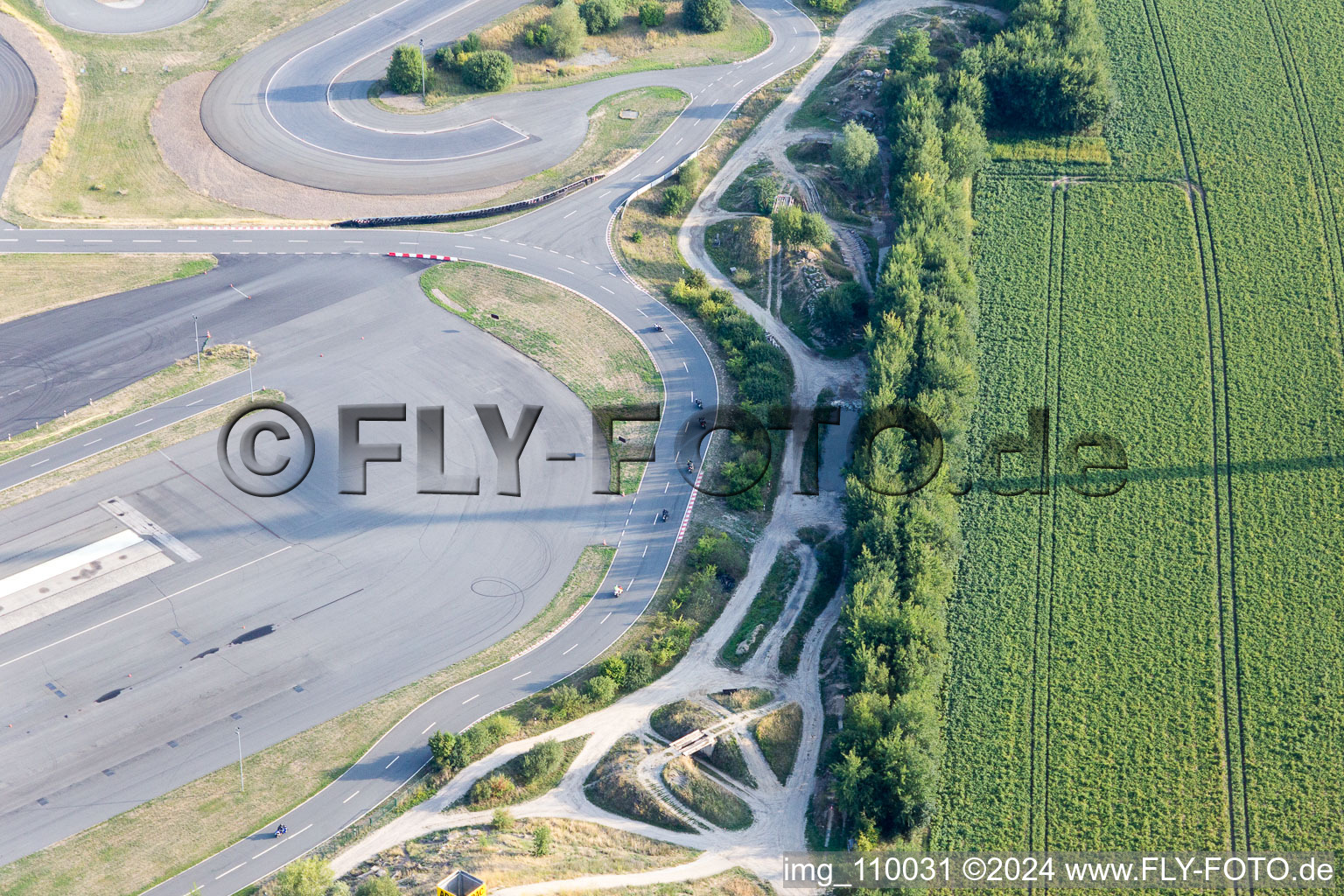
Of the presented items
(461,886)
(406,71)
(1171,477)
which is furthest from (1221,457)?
(406,71)

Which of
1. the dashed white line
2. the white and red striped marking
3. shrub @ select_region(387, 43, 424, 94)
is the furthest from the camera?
shrub @ select_region(387, 43, 424, 94)

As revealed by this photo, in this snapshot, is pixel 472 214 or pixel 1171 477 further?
pixel 472 214

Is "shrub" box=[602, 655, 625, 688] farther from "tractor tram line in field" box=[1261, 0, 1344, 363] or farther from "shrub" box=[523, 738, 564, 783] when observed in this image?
"tractor tram line in field" box=[1261, 0, 1344, 363]

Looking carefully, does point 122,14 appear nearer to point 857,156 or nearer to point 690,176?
point 690,176

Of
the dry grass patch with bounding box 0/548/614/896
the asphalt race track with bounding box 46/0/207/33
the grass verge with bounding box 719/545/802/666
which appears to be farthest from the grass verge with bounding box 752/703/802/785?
the asphalt race track with bounding box 46/0/207/33

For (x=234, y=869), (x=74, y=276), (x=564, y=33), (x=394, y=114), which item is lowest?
(x=234, y=869)

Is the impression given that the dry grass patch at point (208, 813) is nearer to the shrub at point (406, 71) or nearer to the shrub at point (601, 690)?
the shrub at point (601, 690)

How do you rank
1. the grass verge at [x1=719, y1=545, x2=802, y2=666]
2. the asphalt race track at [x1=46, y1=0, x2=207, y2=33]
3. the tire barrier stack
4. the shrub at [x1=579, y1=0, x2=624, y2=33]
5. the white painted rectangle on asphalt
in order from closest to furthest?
the grass verge at [x1=719, y1=545, x2=802, y2=666]
the white painted rectangle on asphalt
the tire barrier stack
the shrub at [x1=579, y1=0, x2=624, y2=33]
the asphalt race track at [x1=46, y1=0, x2=207, y2=33]
